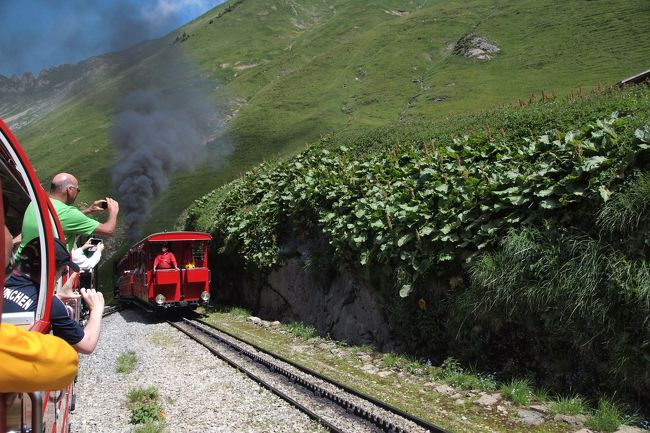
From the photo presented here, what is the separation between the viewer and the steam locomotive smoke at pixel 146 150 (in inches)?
1314

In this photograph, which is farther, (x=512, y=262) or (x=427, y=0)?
(x=427, y=0)

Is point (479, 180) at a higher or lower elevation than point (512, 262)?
higher

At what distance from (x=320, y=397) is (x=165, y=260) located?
10.9 meters

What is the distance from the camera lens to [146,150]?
117 feet

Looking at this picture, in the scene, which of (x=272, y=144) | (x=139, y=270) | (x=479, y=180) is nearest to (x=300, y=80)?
(x=272, y=144)

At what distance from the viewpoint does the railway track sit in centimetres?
629

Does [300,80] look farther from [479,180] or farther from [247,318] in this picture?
[479,180]

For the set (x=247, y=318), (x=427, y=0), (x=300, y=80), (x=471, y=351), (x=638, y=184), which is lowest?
(x=247, y=318)

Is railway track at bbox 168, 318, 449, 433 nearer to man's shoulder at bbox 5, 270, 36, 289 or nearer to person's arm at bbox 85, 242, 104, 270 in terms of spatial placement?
person's arm at bbox 85, 242, 104, 270

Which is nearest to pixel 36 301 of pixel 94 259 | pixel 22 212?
pixel 22 212

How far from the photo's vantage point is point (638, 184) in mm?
6441

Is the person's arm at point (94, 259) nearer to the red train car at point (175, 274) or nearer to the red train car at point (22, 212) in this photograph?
the red train car at point (22, 212)

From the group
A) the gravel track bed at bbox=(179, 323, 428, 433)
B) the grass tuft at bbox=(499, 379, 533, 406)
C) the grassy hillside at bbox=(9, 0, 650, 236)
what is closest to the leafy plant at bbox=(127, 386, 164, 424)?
the gravel track bed at bbox=(179, 323, 428, 433)

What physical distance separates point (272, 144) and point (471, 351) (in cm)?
4595
